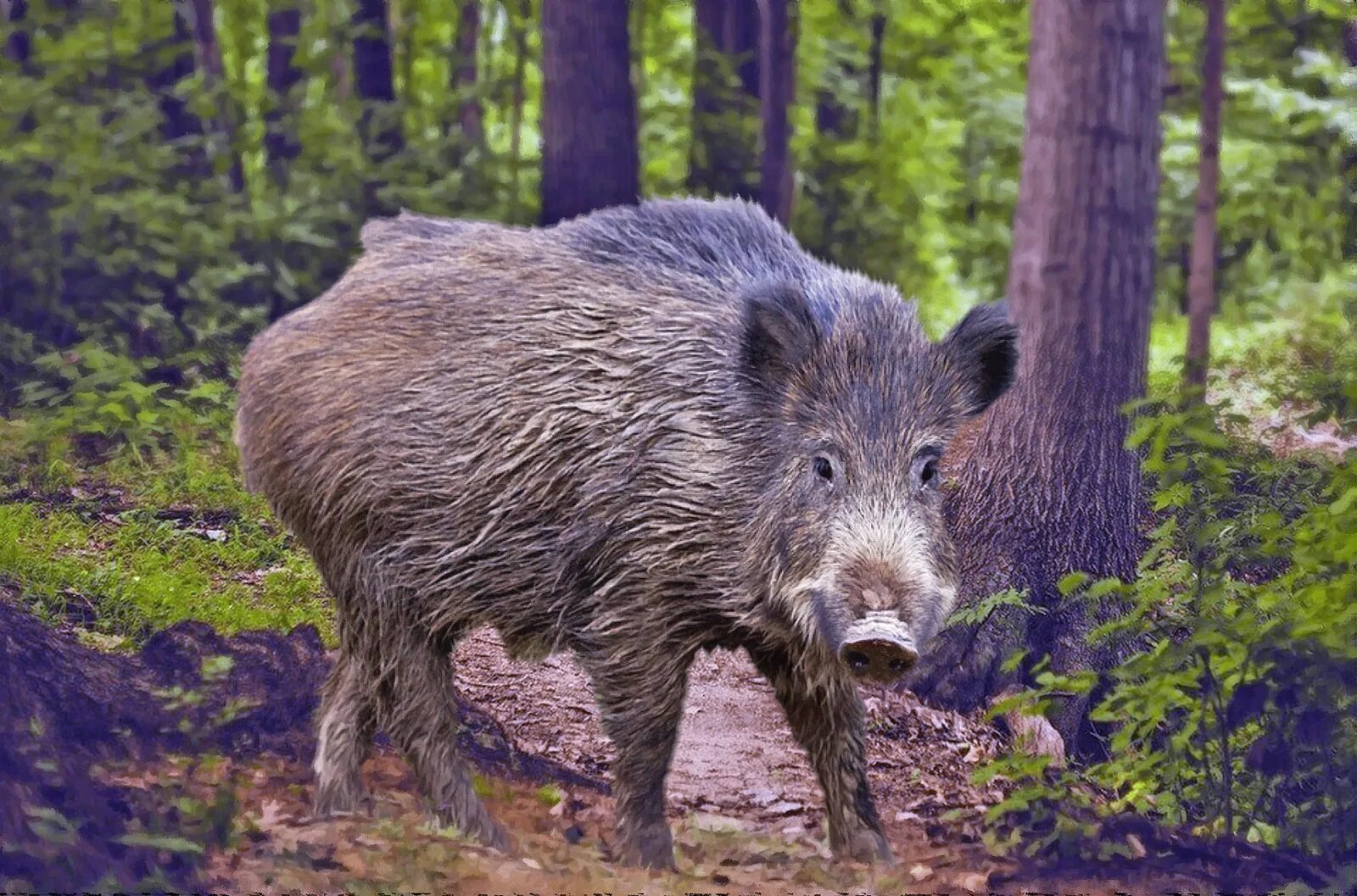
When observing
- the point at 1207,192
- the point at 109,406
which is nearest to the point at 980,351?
the point at 1207,192

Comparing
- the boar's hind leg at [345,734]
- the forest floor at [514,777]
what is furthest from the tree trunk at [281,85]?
the boar's hind leg at [345,734]

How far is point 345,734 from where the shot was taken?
18.8 feet

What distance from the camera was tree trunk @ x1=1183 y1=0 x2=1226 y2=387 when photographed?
6.27 m

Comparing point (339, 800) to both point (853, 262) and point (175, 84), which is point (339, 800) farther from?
point (175, 84)

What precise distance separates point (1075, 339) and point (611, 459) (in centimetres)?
177

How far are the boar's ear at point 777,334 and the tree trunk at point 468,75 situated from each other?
86.1 inches

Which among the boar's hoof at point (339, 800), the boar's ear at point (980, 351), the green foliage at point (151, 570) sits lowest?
the boar's hoof at point (339, 800)

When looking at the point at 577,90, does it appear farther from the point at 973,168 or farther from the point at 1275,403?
the point at 1275,403

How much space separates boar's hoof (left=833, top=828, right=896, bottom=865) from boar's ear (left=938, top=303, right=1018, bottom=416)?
138 cm

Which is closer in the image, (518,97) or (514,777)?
(514,777)

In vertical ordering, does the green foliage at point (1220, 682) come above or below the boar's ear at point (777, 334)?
below

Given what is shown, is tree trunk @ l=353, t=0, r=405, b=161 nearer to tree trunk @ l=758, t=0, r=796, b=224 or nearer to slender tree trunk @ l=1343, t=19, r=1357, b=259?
tree trunk @ l=758, t=0, r=796, b=224

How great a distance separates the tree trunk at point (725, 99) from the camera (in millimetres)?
6746

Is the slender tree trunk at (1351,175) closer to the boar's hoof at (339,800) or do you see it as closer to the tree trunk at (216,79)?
the boar's hoof at (339,800)
